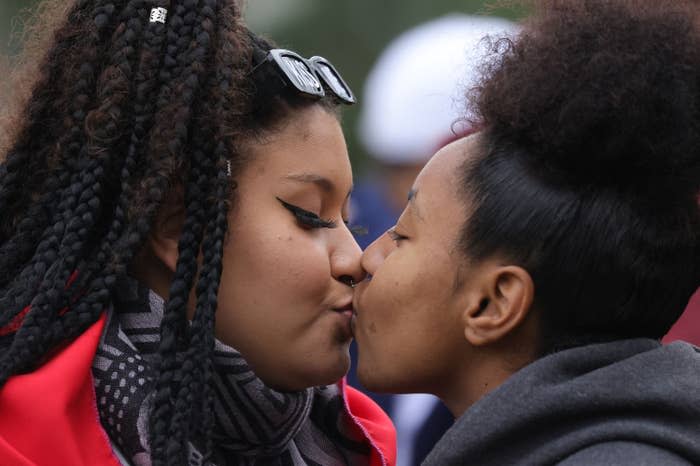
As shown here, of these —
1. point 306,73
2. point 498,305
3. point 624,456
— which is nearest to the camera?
point 624,456

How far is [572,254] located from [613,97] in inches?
12.5

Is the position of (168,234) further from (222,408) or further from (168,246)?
(222,408)

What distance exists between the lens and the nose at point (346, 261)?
2674mm

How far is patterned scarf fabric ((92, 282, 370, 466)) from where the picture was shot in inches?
92.1

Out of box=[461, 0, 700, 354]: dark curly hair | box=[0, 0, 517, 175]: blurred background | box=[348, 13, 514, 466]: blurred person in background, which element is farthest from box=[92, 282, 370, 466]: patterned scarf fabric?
box=[0, 0, 517, 175]: blurred background

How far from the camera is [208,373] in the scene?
7.75ft

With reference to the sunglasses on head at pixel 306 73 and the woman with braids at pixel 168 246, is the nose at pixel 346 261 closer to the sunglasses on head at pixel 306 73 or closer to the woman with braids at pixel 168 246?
the woman with braids at pixel 168 246

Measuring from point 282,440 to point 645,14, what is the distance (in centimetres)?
126

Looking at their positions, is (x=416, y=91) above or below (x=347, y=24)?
above

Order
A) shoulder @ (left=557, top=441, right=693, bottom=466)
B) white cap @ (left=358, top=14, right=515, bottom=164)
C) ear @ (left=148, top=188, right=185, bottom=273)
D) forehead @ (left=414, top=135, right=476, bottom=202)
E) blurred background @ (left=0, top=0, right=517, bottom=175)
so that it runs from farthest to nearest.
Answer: blurred background @ (left=0, top=0, right=517, bottom=175)
white cap @ (left=358, top=14, right=515, bottom=164)
ear @ (left=148, top=188, right=185, bottom=273)
forehead @ (left=414, top=135, right=476, bottom=202)
shoulder @ (left=557, top=441, right=693, bottom=466)

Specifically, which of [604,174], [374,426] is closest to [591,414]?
[604,174]

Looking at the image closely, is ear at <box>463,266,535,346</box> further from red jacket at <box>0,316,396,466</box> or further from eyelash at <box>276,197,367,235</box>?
red jacket at <box>0,316,396,466</box>

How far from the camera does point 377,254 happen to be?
104 inches

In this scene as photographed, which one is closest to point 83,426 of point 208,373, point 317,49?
point 208,373
